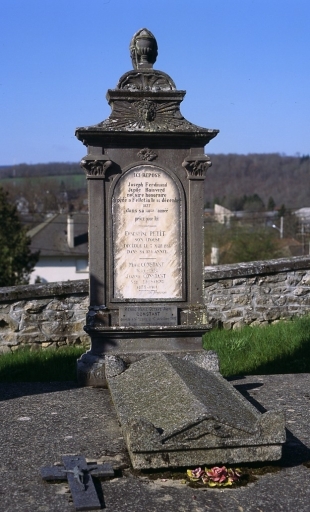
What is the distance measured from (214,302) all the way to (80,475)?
667cm

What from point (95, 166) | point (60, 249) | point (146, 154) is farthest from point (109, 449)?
point (60, 249)

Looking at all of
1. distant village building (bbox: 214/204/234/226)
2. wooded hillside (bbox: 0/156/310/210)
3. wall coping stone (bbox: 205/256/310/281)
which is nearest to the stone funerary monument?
wall coping stone (bbox: 205/256/310/281)

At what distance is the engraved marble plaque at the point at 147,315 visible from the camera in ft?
23.1

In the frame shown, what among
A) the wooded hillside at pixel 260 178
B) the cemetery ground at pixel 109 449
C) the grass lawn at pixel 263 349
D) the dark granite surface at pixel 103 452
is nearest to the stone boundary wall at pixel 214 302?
the grass lawn at pixel 263 349

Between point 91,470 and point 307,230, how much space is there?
39.5m

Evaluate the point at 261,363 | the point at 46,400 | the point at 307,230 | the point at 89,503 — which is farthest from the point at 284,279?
the point at 307,230

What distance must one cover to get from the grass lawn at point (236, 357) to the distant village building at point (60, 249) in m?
40.1

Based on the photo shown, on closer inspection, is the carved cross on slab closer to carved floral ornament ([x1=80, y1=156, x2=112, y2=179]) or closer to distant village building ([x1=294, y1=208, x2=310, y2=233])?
carved floral ornament ([x1=80, y1=156, x2=112, y2=179])

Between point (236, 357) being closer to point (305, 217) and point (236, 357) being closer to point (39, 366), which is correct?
point (39, 366)

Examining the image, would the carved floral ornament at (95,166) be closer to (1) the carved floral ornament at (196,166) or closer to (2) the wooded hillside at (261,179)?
(1) the carved floral ornament at (196,166)

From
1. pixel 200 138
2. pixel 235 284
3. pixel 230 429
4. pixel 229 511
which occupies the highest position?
pixel 200 138

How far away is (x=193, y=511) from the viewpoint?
3912 millimetres

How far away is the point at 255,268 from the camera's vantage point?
10883mm

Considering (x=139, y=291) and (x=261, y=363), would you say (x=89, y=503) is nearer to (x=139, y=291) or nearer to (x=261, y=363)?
(x=139, y=291)
